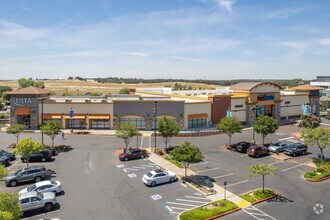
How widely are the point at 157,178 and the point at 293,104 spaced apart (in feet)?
204

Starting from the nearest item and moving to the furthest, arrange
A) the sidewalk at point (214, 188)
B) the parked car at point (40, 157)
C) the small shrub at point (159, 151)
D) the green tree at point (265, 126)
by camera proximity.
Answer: the sidewalk at point (214, 188)
the parked car at point (40, 157)
the small shrub at point (159, 151)
the green tree at point (265, 126)

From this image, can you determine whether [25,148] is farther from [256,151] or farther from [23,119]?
[23,119]

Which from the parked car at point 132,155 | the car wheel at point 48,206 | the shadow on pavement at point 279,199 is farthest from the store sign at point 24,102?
the shadow on pavement at point 279,199

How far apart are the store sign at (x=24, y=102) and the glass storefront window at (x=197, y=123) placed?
33.5m

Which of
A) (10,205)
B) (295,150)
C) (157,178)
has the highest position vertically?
(10,205)

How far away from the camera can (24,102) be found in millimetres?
64250

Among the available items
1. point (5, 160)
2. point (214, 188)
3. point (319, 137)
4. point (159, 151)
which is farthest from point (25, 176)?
point (319, 137)

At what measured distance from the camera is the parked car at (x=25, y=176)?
104 feet

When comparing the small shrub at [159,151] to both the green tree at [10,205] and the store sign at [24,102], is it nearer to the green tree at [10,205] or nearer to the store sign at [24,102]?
the green tree at [10,205]

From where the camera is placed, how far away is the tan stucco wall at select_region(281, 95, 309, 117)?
79750 millimetres

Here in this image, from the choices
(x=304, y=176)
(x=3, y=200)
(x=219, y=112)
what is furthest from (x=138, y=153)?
(x=219, y=112)

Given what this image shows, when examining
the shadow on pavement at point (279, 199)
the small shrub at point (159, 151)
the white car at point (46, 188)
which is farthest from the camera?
the small shrub at point (159, 151)

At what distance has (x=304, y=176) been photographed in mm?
35219

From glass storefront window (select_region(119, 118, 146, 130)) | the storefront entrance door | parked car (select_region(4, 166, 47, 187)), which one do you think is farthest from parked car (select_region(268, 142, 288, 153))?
the storefront entrance door
